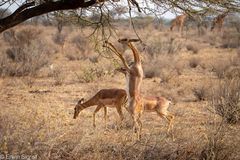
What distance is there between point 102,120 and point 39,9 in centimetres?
455

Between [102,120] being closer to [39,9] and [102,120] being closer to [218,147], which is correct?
[39,9]

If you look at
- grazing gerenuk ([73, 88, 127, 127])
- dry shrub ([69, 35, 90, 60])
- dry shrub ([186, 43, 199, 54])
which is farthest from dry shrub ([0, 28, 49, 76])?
dry shrub ([186, 43, 199, 54])

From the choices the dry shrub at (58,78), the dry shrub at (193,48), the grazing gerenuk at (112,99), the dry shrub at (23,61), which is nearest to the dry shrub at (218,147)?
the grazing gerenuk at (112,99)

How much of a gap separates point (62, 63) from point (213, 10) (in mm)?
18485

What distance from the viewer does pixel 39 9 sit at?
7840 millimetres

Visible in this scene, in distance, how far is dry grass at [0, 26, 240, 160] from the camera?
22.7ft

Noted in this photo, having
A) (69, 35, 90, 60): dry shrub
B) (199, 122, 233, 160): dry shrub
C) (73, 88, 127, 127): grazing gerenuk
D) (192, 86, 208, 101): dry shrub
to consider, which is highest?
(69, 35, 90, 60): dry shrub

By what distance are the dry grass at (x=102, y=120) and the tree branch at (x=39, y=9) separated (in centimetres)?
152

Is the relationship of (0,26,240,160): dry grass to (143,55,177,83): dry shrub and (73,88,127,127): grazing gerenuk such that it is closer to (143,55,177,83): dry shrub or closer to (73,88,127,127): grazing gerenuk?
(143,55,177,83): dry shrub

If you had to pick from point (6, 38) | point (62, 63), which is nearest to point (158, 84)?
point (62, 63)

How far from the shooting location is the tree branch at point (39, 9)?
768 cm

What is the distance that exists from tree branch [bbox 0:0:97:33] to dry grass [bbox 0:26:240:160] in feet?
4.98

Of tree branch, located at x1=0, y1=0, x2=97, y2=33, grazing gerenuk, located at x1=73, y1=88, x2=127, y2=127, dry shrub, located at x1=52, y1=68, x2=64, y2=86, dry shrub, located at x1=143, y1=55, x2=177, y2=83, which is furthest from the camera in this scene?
dry shrub, located at x1=143, y1=55, x2=177, y2=83

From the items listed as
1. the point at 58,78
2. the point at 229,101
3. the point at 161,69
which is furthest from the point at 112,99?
the point at 161,69
